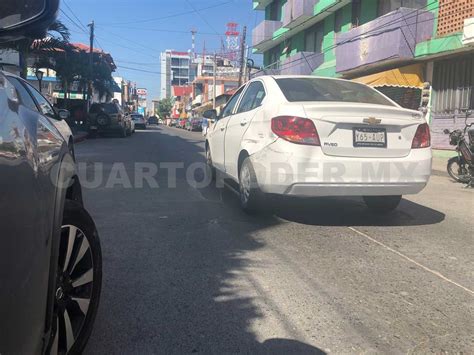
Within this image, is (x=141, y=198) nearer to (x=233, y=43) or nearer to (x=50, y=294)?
(x=50, y=294)

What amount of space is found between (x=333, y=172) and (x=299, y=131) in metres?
0.56

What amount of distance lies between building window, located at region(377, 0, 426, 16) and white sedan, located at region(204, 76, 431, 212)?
43.7ft

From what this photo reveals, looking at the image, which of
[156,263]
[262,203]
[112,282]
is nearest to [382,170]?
[262,203]

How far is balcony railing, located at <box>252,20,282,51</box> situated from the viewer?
32.0 meters

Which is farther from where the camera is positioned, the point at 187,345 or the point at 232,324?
the point at 232,324

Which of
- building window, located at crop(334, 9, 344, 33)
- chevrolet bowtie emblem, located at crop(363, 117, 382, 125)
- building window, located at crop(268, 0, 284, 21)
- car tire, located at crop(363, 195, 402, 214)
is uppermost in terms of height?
building window, located at crop(268, 0, 284, 21)

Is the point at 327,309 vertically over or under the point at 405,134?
under

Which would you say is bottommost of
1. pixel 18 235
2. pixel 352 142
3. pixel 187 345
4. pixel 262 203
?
pixel 187 345

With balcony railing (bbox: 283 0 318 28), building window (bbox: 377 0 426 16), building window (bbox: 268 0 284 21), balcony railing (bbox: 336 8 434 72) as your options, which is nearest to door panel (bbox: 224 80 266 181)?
balcony railing (bbox: 336 8 434 72)

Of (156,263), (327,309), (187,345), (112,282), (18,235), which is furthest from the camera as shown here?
(156,263)

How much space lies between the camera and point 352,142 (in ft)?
16.2

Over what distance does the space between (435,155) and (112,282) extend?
14066 mm

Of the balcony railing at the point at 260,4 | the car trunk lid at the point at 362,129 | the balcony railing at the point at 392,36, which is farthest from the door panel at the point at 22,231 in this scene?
the balcony railing at the point at 260,4

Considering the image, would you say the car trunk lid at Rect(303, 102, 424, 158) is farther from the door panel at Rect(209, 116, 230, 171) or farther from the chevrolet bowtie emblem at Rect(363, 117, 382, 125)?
the door panel at Rect(209, 116, 230, 171)
